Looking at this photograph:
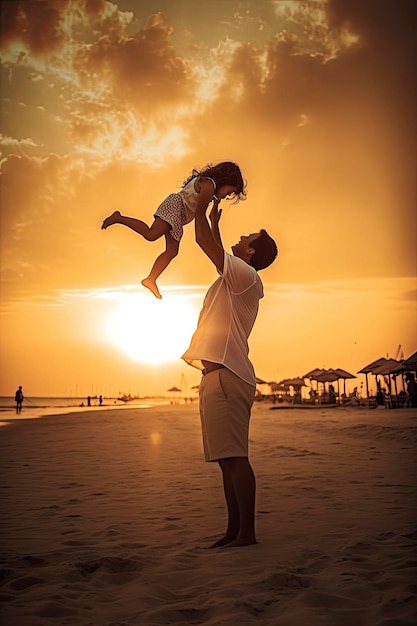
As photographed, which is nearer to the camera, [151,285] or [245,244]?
[245,244]

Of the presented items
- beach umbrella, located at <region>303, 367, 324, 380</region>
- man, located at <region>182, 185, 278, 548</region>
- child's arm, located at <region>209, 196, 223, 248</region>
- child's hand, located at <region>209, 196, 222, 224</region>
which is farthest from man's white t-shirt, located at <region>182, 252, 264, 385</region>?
beach umbrella, located at <region>303, 367, 324, 380</region>

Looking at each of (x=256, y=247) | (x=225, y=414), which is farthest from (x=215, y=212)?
(x=225, y=414)

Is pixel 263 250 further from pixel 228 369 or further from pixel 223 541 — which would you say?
pixel 223 541

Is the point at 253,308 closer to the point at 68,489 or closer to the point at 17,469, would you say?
the point at 68,489

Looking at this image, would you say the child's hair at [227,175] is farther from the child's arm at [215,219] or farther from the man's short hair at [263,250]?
the man's short hair at [263,250]

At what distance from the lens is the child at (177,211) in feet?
12.6

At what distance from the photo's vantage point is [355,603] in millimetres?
2496

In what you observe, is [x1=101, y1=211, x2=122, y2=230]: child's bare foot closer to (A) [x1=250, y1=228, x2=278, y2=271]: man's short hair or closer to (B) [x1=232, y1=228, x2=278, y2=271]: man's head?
(B) [x1=232, y1=228, x2=278, y2=271]: man's head

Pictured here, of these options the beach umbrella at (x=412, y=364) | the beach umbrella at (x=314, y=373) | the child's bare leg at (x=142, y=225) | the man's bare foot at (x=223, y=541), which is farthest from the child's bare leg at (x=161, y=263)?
the beach umbrella at (x=314, y=373)

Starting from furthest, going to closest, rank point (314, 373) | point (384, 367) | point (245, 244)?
point (314, 373) → point (384, 367) → point (245, 244)

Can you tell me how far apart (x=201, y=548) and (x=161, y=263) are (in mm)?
2104

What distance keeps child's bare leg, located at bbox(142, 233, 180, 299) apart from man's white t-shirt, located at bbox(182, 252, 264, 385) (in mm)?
693

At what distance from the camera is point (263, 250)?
404 centimetres

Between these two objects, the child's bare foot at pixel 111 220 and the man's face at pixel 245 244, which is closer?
the man's face at pixel 245 244
